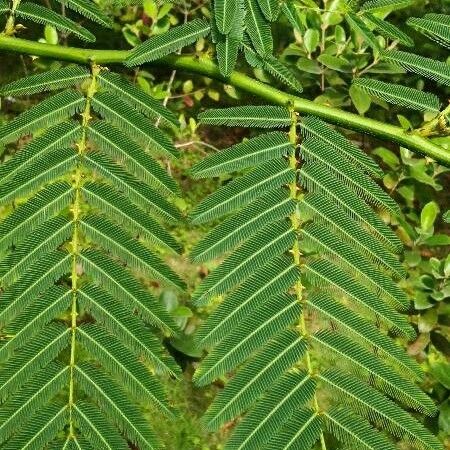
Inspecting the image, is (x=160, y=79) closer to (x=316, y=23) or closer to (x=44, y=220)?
(x=316, y=23)

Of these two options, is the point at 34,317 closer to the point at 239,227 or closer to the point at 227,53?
the point at 239,227

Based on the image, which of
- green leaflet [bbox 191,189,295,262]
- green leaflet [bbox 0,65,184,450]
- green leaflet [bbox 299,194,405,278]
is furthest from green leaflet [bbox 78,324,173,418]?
green leaflet [bbox 299,194,405,278]

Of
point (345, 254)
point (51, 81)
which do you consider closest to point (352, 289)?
point (345, 254)

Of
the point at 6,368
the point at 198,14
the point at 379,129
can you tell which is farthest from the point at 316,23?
the point at 6,368

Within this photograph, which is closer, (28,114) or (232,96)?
(28,114)

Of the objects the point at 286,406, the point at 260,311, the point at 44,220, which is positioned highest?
the point at 44,220

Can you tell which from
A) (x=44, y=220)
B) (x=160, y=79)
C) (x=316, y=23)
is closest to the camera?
(x=44, y=220)

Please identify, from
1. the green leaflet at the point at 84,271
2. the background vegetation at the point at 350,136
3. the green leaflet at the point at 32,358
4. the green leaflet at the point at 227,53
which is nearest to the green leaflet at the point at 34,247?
the green leaflet at the point at 84,271

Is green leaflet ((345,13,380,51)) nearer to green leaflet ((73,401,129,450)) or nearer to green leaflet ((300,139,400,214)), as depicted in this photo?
green leaflet ((300,139,400,214))
